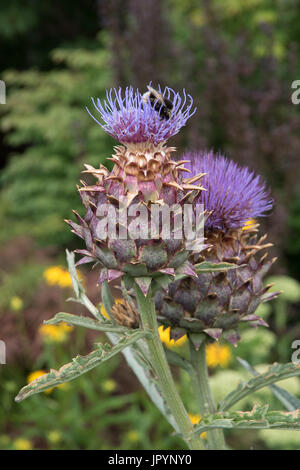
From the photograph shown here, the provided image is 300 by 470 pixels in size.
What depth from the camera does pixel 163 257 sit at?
0.66 metres

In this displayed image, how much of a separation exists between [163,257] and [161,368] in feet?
0.58

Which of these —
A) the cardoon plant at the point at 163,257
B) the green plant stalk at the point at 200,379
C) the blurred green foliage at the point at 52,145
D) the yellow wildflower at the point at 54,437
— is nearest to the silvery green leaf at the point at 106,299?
the cardoon plant at the point at 163,257

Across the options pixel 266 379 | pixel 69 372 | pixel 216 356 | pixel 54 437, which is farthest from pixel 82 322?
pixel 216 356

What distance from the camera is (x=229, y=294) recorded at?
2.63 ft

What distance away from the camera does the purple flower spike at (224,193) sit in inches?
32.0

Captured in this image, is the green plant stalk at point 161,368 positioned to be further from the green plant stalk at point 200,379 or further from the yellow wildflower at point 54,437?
the yellow wildflower at point 54,437

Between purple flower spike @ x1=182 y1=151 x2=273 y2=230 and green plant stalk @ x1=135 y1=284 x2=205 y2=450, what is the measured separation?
19 centimetres

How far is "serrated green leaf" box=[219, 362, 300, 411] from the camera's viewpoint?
28.3 inches

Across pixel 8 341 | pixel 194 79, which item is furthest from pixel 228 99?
pixel 8 341

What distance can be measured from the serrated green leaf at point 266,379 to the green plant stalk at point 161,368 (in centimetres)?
7

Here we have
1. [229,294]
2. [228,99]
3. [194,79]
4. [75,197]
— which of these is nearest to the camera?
[229,294]

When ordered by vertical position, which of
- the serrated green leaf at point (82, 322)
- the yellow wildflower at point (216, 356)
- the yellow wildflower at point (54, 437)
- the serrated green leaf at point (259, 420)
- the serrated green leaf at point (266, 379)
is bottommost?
the yellow wildflower at point (54, 437)

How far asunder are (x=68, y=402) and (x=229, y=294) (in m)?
1.09
